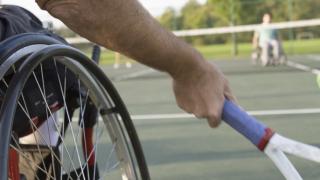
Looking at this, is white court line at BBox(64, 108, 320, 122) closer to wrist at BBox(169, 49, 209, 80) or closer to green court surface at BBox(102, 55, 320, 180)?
green court surface at BBox(102, 55, 320, 180)

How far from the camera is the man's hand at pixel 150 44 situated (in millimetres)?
1461

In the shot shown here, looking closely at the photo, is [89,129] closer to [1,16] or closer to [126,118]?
[126,118]

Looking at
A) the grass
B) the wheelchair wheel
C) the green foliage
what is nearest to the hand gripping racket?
the wheelchair wheel

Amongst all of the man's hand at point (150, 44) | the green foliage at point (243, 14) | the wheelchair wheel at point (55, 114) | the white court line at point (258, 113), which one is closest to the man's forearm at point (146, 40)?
the man's hand at point (150, 44)

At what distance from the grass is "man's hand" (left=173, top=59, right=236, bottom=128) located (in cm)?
2265

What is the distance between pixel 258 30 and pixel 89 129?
14.0 meters

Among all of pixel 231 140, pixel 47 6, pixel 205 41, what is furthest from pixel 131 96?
pixel 205 41

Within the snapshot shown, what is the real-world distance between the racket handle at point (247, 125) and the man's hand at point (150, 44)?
33 millimetres

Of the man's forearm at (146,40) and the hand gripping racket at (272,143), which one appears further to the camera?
the man's forearm at (146,40)

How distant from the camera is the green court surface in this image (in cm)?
411

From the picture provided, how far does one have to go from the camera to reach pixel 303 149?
4.19ft

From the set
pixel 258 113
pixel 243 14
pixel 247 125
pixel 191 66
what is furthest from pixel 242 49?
pixel 247 125

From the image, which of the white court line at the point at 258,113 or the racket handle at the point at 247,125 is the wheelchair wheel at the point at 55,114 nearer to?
the racket handle at the point at 247,125

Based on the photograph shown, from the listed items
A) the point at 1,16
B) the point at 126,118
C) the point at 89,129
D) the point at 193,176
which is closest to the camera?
the point at 1,16
